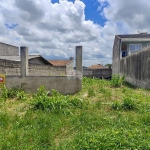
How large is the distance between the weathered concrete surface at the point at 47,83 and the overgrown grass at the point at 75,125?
3.50 ft

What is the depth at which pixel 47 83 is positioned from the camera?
21.8 ft

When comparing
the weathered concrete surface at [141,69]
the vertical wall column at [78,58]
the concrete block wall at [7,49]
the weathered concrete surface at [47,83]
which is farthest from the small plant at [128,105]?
the concrete block wall at [7,49]

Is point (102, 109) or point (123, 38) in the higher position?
point (123, 38)

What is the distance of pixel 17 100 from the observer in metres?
5.93

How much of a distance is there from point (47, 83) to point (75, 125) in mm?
3408

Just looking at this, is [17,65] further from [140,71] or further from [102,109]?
[140,71]

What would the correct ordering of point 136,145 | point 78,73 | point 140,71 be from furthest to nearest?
point 140,71
point 78,73
point 136,145

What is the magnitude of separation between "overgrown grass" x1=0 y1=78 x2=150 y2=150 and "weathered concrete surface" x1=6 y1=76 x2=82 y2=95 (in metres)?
1.07

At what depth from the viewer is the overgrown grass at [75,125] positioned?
8.47 feet

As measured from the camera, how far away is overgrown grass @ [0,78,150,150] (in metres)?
2.58

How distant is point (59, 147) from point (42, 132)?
633mm

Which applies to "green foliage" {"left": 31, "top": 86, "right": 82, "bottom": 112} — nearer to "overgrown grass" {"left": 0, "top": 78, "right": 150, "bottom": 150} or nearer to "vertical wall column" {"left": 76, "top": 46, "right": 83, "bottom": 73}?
"overgrown grass" {"left": 0, "top": 78, "right": 150, "bottom": 150}

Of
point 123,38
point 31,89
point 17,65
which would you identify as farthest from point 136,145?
point 123,38

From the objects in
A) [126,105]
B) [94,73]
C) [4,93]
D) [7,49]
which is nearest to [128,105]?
[126,105]
